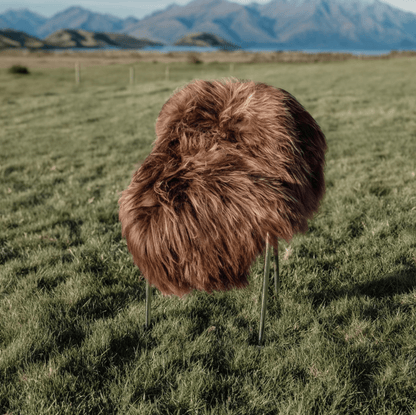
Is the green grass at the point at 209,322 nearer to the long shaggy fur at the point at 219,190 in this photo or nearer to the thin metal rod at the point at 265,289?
the thin metal rod at the point at 265,289

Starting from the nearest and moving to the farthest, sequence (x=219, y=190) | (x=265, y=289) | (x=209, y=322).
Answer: (x=219, y=190) < (x=265, y=289) < (x=209, y=322)

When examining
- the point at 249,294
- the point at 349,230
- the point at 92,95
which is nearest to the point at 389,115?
the point at 349,230

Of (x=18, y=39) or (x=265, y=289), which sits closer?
(x=265, y=289)

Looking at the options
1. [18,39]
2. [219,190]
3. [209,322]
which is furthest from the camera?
[18,39]

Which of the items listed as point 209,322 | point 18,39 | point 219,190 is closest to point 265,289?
point 209,322

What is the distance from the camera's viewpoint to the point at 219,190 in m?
2.01

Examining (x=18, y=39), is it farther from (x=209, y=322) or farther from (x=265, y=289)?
(x=265, y=289)

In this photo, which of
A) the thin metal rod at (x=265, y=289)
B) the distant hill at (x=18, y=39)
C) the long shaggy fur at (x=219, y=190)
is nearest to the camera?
the long shaggy fur at (x=219, y=190)

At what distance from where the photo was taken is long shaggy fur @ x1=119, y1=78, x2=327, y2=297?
79.1 inches

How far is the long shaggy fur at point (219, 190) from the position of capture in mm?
2010

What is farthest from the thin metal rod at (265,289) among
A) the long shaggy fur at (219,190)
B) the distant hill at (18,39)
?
the distant hill at (18,39)

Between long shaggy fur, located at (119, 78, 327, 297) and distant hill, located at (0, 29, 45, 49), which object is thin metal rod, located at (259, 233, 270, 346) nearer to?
long shaggy fur, located at (119, 78, 327, 297)

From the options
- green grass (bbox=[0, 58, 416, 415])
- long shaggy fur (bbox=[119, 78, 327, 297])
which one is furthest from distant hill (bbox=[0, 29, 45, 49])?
long shaggy fur (bbox=[119, 78, 327, 297])

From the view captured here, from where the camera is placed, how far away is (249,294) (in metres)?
3.05
